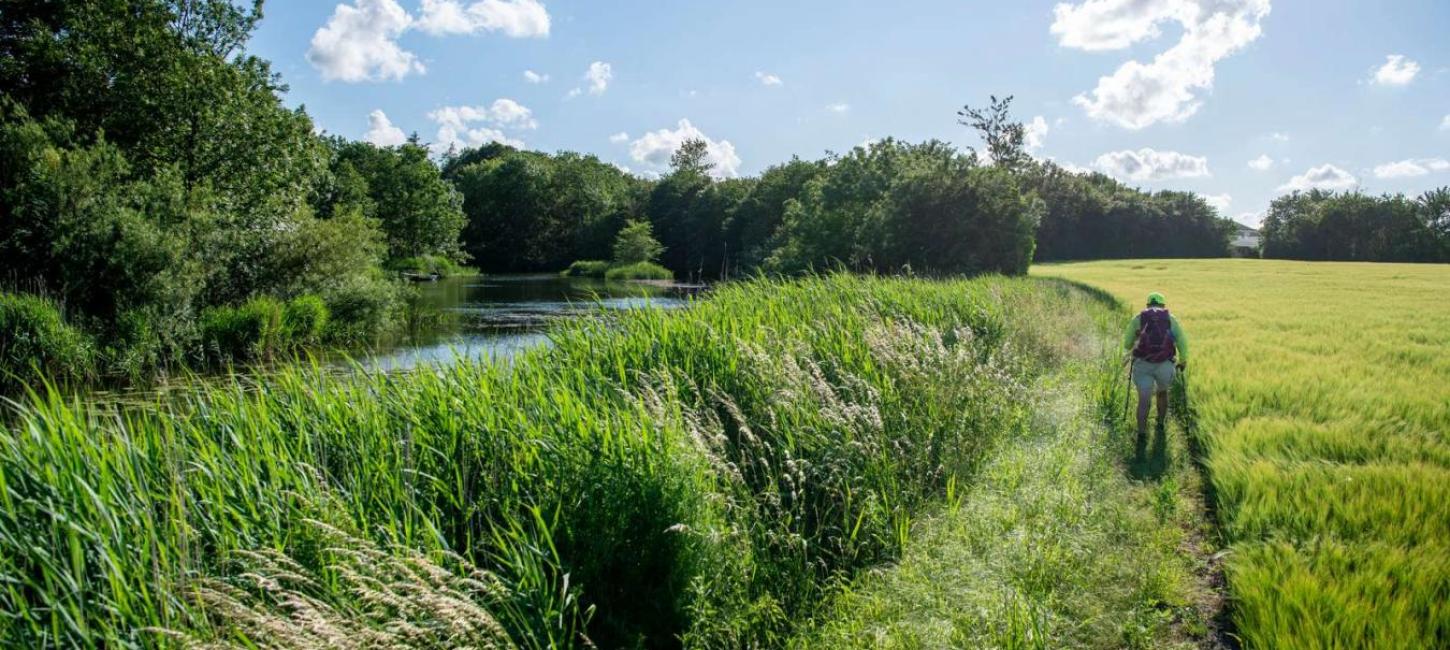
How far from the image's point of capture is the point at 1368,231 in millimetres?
69188

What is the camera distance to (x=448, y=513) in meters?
4.47

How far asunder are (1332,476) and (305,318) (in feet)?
70.3

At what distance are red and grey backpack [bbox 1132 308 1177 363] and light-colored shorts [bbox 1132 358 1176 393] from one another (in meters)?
0.07

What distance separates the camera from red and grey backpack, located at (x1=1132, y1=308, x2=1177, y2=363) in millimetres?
8016

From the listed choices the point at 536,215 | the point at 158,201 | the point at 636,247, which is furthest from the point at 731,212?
the point at 158,201

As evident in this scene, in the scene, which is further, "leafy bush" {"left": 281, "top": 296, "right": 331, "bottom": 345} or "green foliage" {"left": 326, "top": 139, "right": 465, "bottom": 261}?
"green foliage" {"left": 326, "top": 139, "right": 465, "bottom": 261}

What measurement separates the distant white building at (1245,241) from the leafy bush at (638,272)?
63.5 metres

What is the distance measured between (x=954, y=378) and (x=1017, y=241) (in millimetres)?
26557

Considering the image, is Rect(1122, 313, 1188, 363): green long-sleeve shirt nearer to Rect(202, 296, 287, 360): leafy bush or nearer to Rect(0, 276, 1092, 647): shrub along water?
Rect(0, 276, 1092, 647): shrub along water

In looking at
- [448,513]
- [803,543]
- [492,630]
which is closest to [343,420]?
[448,513]

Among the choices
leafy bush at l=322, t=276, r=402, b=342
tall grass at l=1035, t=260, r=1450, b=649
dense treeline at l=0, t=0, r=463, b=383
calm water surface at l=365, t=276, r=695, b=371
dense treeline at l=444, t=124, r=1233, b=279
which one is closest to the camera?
tall grass at l=1035, t=260, r=1450, b=649

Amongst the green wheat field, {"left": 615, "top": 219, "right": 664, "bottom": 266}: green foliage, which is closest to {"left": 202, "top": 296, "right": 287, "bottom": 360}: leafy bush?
the green wheat field

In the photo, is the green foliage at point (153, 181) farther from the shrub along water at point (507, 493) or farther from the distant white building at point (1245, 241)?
the distant white building at point (1245, 241)

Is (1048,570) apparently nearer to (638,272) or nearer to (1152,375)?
(1152,375)
